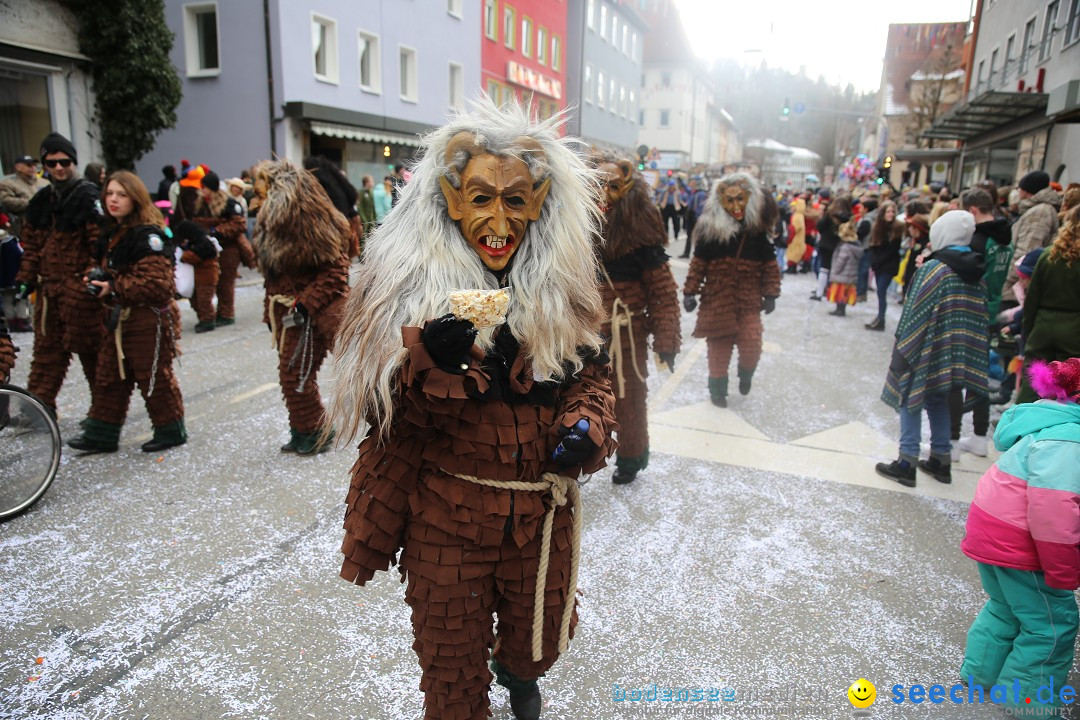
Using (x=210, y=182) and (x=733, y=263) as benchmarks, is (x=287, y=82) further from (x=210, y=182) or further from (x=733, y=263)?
(x=733, y=263)

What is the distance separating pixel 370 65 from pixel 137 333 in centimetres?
1800

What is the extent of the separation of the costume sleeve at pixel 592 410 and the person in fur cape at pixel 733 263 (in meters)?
3.78

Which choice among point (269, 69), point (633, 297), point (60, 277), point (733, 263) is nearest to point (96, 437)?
point (60, 277)

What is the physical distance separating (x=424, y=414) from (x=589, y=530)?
7.48 feet

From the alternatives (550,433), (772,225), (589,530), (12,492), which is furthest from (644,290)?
(12,492)

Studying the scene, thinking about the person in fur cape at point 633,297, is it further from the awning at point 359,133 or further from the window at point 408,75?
the window at point 408,75

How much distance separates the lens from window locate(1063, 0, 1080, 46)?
14.7m

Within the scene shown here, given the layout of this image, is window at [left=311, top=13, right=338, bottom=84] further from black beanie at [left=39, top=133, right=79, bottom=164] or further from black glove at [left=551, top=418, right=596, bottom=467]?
black glove at [left=551, top=418, right=596, bottom=467]

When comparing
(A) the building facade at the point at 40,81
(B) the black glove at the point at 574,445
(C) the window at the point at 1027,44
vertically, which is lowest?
(B) the black glove at the point at 574,445

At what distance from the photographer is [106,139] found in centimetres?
1338

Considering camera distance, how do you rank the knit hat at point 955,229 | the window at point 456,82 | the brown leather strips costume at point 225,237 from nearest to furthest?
1. the knit hat at point 955,229
2. the brown leather strips costume at point 225,237
3. the window at point 456,82

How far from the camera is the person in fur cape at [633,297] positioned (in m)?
4.29

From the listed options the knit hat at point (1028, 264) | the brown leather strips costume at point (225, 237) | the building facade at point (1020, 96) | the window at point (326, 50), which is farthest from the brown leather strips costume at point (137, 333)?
the window at point (326, 50)

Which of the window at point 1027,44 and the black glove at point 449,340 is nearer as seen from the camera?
A: the black glove at point 449,340
